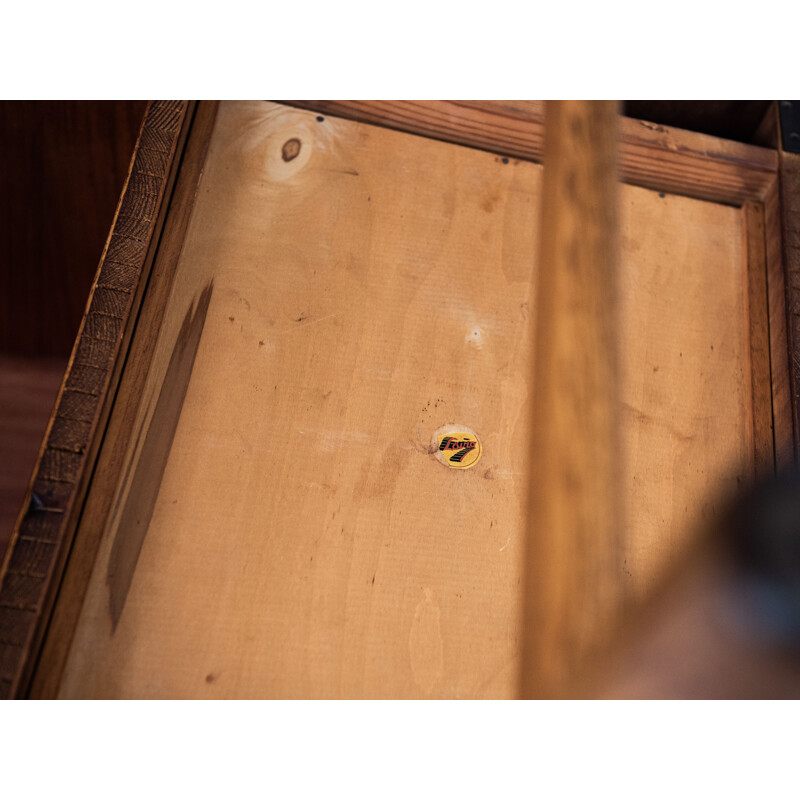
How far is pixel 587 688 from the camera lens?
301 millimetres

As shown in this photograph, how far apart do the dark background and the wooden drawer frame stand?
131mm

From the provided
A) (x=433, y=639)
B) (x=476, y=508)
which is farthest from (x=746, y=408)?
(x=433, y=639)

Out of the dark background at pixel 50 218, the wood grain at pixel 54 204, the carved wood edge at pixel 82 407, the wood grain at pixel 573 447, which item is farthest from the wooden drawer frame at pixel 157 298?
the wood grain at pixel 573 447

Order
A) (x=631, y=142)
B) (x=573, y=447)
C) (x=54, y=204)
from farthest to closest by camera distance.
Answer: (x=54, y=204)
(x=631, y=142)
(x=573, y=447)

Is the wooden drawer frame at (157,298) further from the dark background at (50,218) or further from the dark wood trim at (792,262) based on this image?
the dark background at (50,218)

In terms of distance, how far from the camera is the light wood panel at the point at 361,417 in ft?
2.43

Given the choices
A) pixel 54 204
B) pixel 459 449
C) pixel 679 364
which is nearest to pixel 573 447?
pixel 459 449

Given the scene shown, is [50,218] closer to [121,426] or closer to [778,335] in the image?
[121,426]

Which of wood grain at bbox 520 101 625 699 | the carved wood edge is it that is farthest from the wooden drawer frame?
wood grain at bbox 520 101 625 699

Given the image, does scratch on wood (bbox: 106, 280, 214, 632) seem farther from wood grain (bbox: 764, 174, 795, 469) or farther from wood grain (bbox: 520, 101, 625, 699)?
wood grain (bbox: 764, 174, 795, 469)

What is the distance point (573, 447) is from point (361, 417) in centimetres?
56

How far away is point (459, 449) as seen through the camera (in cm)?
86

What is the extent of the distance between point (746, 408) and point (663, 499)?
181 mm

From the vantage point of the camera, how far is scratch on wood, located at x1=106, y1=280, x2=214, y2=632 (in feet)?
2.39
